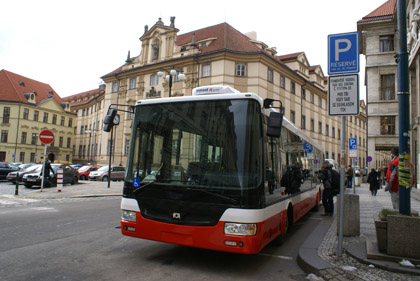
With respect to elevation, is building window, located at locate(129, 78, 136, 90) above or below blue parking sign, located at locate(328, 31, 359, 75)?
above

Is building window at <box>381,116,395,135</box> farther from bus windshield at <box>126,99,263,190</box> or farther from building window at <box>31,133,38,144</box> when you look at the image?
building window at <box>31,133,38,144</box>

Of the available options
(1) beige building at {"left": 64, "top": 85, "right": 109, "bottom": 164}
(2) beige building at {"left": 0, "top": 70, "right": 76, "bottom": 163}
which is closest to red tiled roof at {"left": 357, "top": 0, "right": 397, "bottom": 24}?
(1) beige building at {"left": 64, "top": 85, "right": 109, "bottom": 164}


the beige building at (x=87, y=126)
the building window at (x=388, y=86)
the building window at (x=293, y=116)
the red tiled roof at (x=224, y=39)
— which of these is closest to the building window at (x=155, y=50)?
the red tiled roof at (x=224, y=39)

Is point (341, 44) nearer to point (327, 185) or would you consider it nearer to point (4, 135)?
point (327, 185)

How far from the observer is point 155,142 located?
546cm

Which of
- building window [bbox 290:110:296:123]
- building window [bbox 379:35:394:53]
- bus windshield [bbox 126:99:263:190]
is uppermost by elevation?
building window [bbox 379:35:394:53]

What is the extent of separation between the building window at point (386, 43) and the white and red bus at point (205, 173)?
31.2 meters

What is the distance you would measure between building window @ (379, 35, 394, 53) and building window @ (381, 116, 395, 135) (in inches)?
253

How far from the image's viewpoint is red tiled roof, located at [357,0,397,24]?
31192mm

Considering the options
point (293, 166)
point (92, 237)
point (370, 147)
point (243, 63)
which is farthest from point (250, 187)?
point (243, 63)

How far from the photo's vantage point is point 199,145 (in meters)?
5.07

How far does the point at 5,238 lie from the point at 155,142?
387 cm

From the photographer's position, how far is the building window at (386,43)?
31219mm

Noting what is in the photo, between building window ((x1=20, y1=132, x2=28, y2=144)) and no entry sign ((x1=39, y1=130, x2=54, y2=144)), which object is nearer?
no entry sign ((x1=39, y1=130, x2=54, y2=144))
